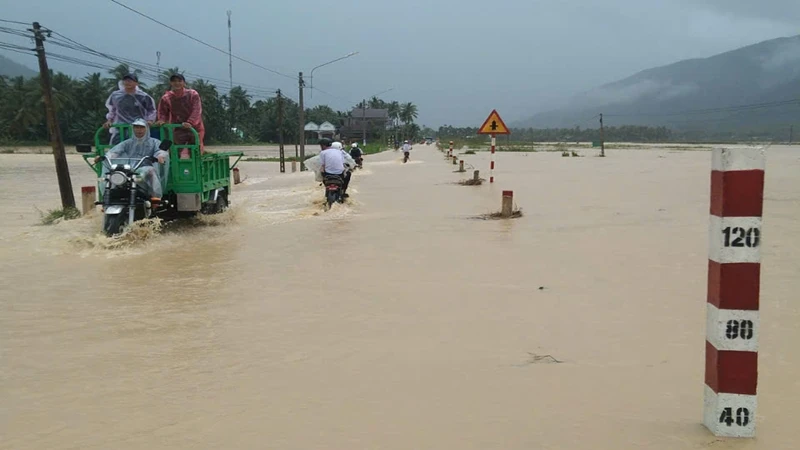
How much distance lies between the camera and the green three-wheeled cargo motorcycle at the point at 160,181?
8.99 meters

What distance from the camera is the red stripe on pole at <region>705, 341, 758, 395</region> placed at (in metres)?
3.14

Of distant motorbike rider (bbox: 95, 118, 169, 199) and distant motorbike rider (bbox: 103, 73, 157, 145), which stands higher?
distant motorbike rider (bbox: 103, 73, 157, 145)

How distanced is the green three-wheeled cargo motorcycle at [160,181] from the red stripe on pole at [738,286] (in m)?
7.77

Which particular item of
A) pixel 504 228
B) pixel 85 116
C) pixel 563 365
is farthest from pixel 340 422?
pixel 85 116

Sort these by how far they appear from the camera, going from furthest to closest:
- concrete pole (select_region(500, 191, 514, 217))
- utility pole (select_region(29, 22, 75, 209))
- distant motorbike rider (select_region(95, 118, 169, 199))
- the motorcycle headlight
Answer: concrete pole (select_region(500, 191, 514, 217)) → utility pole (select_region(29, 22, 75, 209)) → distant motorbike rider (select_region(95, 118, 169, 199)) → the motorcycle headlight

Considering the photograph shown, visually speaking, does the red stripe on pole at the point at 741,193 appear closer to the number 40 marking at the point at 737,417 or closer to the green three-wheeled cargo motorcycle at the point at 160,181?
the number 40 marking at the point at 737,417

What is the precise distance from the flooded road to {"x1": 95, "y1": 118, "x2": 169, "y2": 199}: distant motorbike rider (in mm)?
756

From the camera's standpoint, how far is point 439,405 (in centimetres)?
381

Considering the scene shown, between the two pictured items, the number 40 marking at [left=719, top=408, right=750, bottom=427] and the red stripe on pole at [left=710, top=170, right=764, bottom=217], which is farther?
the number 40 marking at [left=719, top=408, right=750, bottom=427]

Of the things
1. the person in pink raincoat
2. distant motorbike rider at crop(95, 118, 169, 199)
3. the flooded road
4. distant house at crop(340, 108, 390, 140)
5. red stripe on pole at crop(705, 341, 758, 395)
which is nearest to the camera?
red stripe on pole at crop(705, 341, 758, 395)

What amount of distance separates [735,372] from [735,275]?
461 millimetres

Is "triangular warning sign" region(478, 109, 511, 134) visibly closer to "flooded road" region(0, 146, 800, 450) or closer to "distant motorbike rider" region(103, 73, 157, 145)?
"flooded road" region(0, 146, 800, 450)

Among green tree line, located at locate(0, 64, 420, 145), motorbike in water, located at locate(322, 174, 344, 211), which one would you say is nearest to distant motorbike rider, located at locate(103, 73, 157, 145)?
motorbike in water, located at locate(322, 174, 344, 211)

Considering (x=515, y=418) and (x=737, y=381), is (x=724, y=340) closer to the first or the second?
(x=737, y=381)
